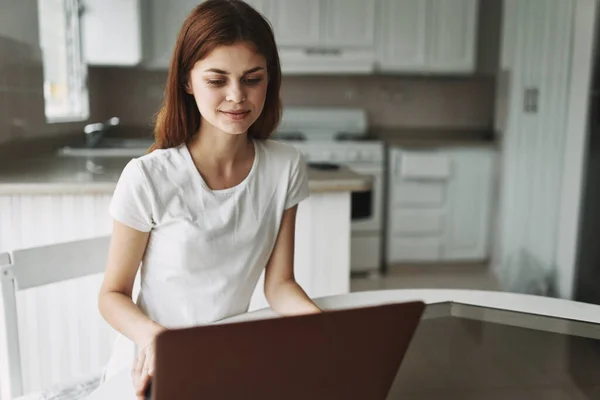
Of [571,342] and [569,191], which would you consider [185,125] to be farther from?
[569,191]

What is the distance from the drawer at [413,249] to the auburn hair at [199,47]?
273 cm

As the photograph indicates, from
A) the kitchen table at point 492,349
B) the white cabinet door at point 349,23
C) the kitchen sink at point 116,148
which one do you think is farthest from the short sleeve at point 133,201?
the white cabinet door at point 349,23

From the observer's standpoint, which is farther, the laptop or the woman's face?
the woman's face

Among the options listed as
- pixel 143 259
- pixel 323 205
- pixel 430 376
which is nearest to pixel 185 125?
pixel 143 259

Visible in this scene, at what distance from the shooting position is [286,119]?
13.2ft

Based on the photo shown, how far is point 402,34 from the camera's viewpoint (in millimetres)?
3775

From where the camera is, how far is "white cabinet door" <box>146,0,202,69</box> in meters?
3.68

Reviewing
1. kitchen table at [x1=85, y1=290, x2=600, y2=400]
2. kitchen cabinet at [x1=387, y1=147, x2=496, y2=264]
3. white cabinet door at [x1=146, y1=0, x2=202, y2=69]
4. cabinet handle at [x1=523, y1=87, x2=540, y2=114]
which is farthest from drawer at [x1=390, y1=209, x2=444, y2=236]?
kitchen table at [x1=85, y1=290, x2=600, y2=400]

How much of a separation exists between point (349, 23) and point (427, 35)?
533 millimetres

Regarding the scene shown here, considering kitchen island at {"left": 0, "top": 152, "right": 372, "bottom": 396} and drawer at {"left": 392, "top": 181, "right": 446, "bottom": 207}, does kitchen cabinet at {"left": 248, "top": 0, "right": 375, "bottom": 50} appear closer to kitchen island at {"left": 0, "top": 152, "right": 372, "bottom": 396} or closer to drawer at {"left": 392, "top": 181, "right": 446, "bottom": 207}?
drawer at {"left": 392, "top": 181, "right": 446, "bottom": 207}

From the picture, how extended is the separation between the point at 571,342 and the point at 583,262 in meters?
1.93

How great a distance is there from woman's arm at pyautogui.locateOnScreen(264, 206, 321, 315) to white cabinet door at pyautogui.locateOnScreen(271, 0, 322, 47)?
2.83 meters

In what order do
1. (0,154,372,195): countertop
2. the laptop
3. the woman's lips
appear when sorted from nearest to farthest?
1. the laptop
2. the woman's lips
3. (0,154,372,195): countertop

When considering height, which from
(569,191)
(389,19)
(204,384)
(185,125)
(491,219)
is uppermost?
(389,19)
